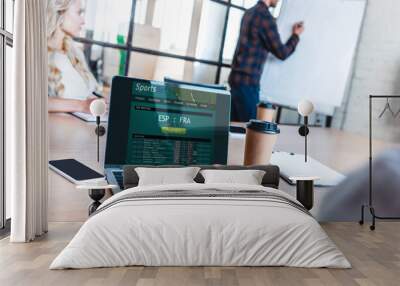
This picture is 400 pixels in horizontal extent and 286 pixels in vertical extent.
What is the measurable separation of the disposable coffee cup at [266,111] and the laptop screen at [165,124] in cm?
37

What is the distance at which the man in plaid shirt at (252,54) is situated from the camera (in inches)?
181

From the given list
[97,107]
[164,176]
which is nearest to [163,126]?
[164,176]

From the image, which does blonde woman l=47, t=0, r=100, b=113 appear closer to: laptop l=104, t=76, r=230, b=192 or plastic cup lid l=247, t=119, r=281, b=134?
laptop l=104, t=76, r=230, b=192

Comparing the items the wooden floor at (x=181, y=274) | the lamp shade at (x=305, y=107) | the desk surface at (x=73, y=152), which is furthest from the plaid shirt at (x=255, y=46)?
the wooden floor at (x=181, y=274)

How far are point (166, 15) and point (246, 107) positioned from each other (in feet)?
3.89

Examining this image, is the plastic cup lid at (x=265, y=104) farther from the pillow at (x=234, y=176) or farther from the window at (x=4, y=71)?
the window at (x=4, y=71)

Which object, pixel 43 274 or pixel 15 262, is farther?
pixel 15 262

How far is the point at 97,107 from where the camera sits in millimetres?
4211

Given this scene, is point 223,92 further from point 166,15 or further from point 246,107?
point 166,15

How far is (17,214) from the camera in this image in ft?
11.4

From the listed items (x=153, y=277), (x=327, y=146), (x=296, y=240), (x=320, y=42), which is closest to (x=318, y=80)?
(x=320, y=42)

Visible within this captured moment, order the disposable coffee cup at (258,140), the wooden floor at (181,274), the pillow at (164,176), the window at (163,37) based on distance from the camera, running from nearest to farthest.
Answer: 1. the wooden floor at (181,274)
2. the pillow at (164,176)
3. the window at (163,37)
4. the disposable coffee cup at (258,140)

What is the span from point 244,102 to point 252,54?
492 mm

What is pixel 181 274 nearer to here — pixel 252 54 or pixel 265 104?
pixel 265 104
